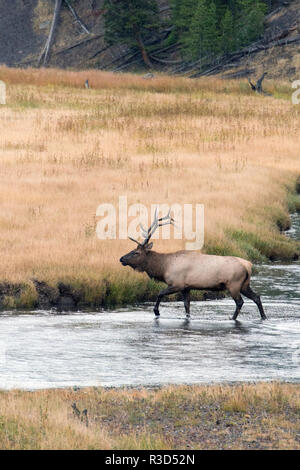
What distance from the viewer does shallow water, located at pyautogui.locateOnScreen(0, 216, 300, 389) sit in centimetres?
1201

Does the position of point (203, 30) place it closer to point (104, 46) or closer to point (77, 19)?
point (104, 46)

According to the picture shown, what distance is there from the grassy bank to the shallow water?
34.5 inches

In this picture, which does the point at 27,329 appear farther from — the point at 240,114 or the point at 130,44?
the point at 130,44

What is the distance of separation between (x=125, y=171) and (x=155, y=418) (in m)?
20.2

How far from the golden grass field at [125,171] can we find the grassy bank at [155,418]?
6.03 m

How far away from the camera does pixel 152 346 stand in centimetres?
1381

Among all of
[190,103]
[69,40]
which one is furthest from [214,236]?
[69,40]

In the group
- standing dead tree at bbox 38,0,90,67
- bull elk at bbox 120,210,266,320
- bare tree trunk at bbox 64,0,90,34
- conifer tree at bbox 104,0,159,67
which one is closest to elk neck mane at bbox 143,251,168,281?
bull elk at bbox 120,210,266,320

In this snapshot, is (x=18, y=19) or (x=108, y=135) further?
(x=18, y=19)

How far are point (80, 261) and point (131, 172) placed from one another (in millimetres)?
12208

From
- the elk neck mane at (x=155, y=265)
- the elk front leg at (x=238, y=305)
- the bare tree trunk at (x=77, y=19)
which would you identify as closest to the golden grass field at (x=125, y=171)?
the elk neck mane at (x=155, y=265)

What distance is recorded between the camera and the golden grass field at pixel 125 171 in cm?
1791

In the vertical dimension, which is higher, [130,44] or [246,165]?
[130,44]

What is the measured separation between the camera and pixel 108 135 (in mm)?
38625
